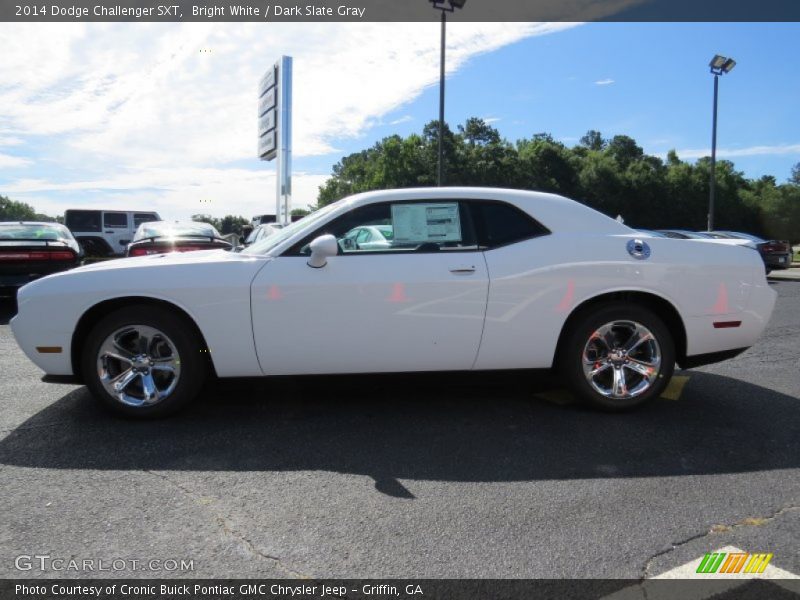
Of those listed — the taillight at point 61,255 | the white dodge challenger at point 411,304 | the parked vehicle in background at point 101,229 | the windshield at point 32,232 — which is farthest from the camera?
the parked vehicle in background at point 101,229

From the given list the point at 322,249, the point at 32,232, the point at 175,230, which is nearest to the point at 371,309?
the point at 322,249

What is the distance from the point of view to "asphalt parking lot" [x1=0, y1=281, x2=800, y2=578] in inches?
94.3

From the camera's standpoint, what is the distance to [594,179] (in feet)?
205

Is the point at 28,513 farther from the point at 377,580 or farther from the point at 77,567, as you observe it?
the point at 377,580

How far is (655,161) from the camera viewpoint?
75688mm

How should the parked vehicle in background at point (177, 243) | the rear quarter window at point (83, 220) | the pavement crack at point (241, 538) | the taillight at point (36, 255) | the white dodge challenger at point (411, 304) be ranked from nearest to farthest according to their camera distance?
the pavement crack at point (241, 538) → the white dodge challenger at point (411, 304) → the taillight at point (36, 255) → the parked vehicle in background at point (177, 243) → the rear quarter window at point (83, 220)

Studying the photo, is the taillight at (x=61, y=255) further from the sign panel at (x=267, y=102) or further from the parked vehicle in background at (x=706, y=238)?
the sign panel at (x=267, y=102)

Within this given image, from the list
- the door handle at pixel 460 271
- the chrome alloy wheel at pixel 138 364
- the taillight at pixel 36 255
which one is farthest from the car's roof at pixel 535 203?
the taillight at pixel 36 255

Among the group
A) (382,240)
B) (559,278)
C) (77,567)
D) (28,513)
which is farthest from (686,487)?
(28,513)

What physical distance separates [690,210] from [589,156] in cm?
1225

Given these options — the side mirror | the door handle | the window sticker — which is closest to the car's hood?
the side mirror

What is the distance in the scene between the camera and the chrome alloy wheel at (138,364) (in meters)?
A: 3.88

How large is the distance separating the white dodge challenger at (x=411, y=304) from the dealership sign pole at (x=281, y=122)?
1949cm

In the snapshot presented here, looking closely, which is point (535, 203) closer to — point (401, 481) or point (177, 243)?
point (401, 481)
